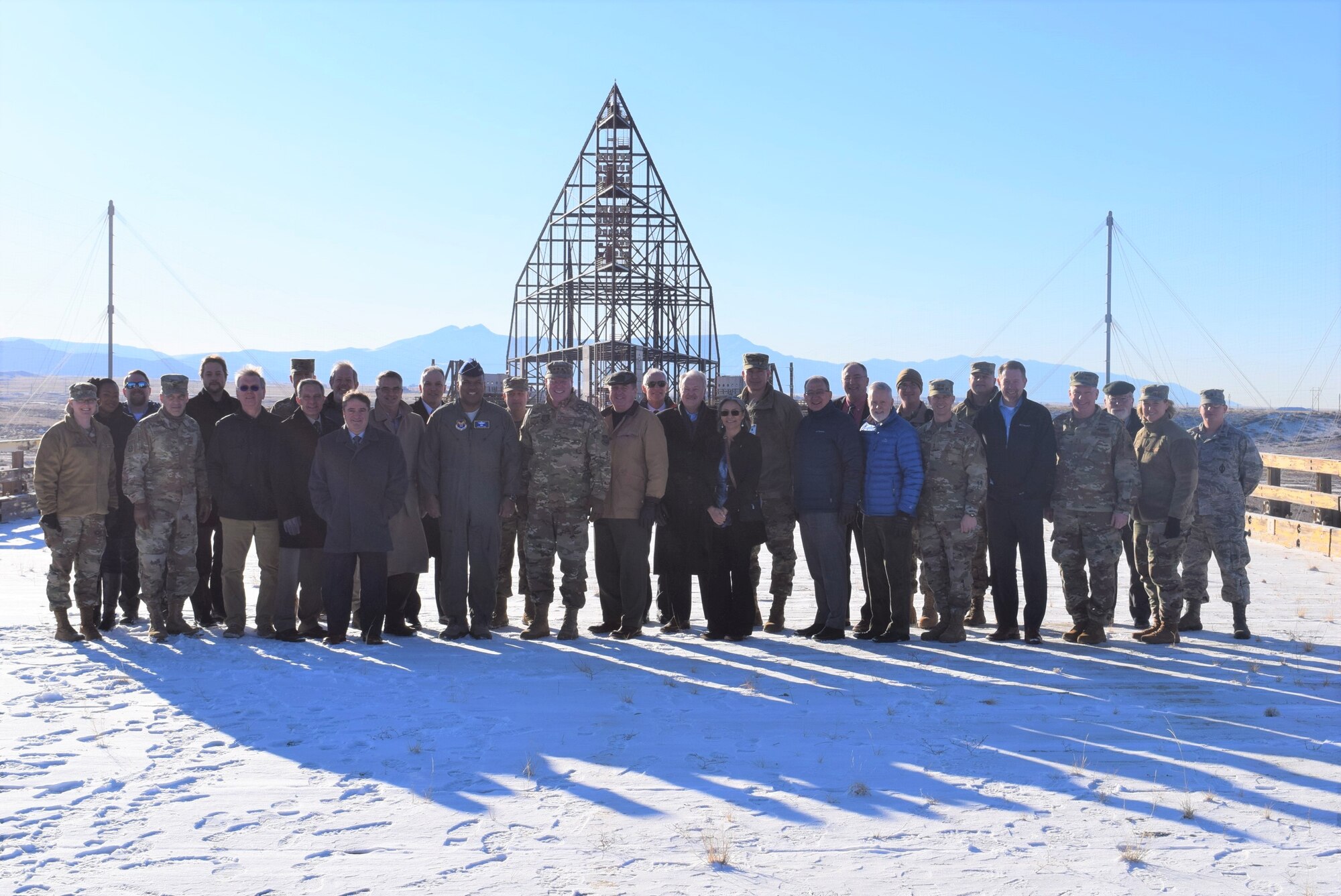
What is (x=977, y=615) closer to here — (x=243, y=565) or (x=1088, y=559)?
(x=1088, y=559)

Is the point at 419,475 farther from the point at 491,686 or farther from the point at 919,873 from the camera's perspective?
the point at 919,873

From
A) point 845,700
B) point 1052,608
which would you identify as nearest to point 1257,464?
point 1052,608

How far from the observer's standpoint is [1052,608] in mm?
8453

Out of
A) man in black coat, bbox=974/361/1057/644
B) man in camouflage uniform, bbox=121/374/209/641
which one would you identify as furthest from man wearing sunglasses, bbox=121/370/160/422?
man in black coat, bbox=974/361/1057/644

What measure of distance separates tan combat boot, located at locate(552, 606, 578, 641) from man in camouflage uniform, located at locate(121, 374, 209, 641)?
2.47 m

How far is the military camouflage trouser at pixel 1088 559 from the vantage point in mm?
6797

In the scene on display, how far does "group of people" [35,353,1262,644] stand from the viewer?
22.4ft

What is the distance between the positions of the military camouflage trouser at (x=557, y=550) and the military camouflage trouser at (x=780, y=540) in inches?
46.8

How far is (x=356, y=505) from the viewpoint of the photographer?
6734mm

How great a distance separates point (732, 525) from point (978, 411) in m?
1.97

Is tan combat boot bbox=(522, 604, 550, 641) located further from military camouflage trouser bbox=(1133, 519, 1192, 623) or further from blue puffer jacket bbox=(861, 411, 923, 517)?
military camouflage trouser bbox=(1133, 519, 1192, 623)

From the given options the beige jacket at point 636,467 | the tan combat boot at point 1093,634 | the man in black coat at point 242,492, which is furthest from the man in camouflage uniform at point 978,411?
the man in black coat at point 242,492

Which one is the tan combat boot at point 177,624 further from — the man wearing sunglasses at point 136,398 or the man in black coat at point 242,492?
the man wearing sunglasses at point 136,398

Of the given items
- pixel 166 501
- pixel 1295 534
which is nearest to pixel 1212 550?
pixel 1295 534
